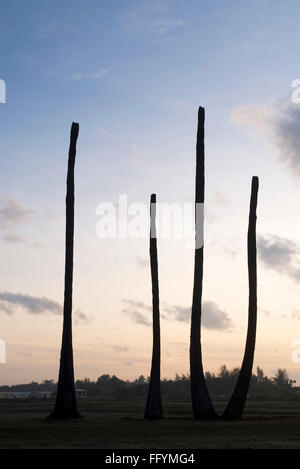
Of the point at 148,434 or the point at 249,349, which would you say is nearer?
the point at 148,434

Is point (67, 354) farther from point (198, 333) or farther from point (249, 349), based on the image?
point (249, 349)

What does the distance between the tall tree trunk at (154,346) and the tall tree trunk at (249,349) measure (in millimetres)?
3741

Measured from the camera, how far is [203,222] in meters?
37.3

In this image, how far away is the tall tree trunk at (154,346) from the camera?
36656 mm

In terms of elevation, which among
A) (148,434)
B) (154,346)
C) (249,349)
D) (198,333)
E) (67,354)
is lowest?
(148,434)

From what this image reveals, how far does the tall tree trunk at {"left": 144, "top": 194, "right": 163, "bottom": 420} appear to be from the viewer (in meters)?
36.7

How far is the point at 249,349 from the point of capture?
35125mm

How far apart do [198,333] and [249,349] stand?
8.74ft
